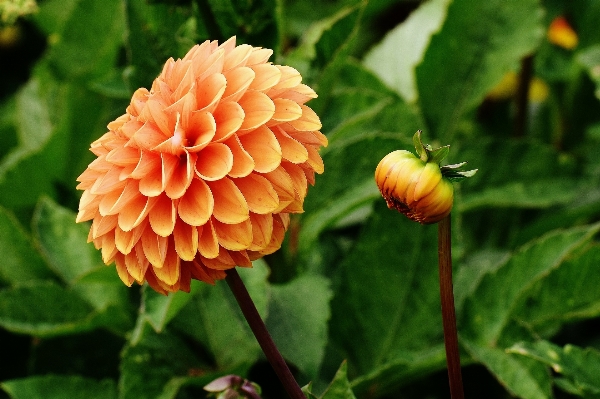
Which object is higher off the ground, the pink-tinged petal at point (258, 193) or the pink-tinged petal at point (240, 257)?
the pink-tinged petal at point (258, 193)

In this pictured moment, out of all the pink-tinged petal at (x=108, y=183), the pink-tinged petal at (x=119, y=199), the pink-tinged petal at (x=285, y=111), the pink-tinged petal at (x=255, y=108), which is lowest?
the pink-tinged petal at (x=119, y=199)

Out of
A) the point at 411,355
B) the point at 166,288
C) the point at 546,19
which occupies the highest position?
the point at 166,288

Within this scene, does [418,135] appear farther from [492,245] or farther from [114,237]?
[492,245]

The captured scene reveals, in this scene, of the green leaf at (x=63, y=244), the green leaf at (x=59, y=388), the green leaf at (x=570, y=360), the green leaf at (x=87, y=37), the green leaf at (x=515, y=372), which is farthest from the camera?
the green leaf at (x=87, y=37)

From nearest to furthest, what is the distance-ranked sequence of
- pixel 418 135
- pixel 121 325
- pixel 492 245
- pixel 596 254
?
pixel 418 135 → pixel 596 254 → pixel 121 325 → pixel 492 245

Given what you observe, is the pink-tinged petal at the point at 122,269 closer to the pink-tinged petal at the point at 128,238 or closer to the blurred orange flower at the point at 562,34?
the pink-tinged petal at the point at 128,238

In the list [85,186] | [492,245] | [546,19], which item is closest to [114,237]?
[85,186]

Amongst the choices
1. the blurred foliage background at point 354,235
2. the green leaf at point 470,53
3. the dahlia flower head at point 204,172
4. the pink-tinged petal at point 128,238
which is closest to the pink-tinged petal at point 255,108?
the dahlia flower head at point 204,172
